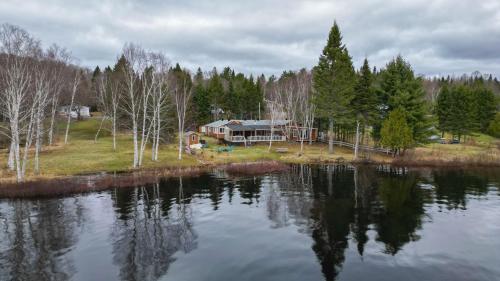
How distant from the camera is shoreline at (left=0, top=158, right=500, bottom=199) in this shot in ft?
100

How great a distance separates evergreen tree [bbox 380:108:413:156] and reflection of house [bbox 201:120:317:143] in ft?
58.1

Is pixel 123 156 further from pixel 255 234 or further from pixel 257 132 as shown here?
pixel 257 132

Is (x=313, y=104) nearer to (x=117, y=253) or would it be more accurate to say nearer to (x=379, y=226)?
(x=379, y=226)

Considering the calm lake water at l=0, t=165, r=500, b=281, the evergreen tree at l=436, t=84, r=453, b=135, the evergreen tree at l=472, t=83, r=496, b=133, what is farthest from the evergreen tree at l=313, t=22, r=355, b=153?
the evergreen tree at l=472, t=83, r=496, b=133

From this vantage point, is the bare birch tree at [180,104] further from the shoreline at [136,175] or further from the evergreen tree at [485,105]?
the evergreen tree at [485,105]

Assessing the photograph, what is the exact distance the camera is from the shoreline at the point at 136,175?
30.6 meters

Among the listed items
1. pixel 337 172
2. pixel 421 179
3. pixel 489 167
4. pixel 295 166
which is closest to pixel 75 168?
pixel 295 166

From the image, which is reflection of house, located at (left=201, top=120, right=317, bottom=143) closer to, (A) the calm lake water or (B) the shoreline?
(B) the shoreline

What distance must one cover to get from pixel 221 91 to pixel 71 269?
74376 millimetres

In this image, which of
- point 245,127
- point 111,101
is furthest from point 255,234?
point 111,101

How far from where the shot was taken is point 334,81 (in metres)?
56.4

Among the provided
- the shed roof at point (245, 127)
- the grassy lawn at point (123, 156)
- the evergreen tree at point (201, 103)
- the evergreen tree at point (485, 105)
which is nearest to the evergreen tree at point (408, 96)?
the grassy lawn at point (123, 156)

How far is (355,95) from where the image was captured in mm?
56875

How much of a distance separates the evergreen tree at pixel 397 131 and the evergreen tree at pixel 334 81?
742 cm
